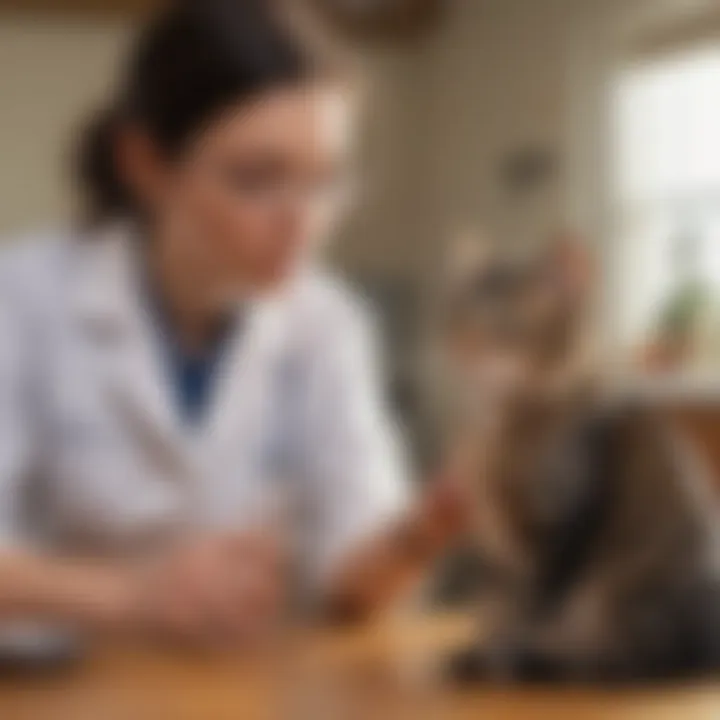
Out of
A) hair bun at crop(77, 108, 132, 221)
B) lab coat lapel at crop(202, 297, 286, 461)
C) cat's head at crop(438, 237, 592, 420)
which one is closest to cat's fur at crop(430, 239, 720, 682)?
cat's head at crop(438, 237, 592, 420)

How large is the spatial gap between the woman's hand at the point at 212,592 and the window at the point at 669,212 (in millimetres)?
274

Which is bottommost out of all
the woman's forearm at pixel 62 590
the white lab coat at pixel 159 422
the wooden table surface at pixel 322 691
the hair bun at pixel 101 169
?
the wooden table surface at pixel 322 691

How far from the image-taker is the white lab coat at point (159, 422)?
34.4 inches

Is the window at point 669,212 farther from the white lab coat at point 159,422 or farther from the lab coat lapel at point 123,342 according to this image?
the lab coat lapel at point 123,342

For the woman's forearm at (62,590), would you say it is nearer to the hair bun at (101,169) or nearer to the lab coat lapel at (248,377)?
the lab coat lapel at (248,377)

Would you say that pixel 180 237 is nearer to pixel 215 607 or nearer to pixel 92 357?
pixel 92 357

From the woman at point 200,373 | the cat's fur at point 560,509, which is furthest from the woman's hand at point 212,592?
the cat's fur at point 560,509

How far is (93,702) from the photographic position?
810 millimetres

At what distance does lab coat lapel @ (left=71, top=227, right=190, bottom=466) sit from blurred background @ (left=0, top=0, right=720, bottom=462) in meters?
0.04

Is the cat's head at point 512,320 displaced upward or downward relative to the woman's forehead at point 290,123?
downward

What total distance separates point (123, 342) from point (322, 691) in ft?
0.83

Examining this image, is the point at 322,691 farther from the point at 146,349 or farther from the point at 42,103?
the point at 42,103

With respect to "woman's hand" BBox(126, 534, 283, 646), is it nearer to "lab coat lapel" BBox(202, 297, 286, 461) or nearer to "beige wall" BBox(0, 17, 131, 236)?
"lab coat lapel" BBox(202, 297, 286, 461)

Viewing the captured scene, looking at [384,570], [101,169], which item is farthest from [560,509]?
[101,169]
